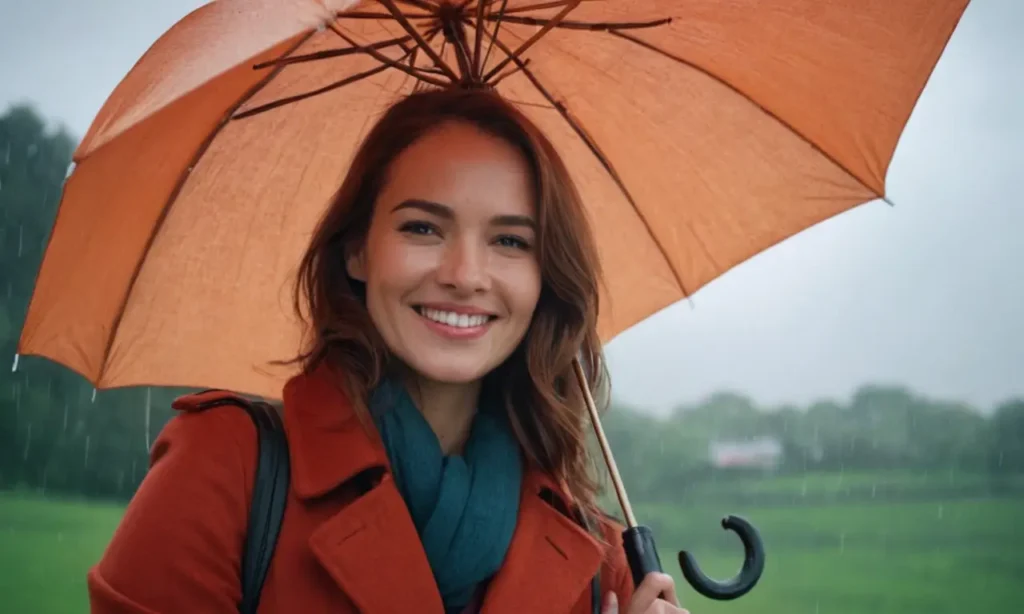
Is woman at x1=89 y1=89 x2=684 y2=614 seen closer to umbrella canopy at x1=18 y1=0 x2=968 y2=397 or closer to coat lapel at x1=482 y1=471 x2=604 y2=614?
coat lapel at x1=482 y1=471 x2=604 y2=614

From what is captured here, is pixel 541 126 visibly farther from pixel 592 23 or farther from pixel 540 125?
pixel 592 23

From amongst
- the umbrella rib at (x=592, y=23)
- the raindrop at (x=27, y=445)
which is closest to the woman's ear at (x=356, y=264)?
the umbrella rib at (x=592, y=23)

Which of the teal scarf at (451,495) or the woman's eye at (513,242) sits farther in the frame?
the woman's eye at (513,242)

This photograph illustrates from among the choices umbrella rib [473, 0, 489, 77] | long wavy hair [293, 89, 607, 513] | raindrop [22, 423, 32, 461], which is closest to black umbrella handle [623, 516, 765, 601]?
long wavy hair [293, 89, 607, 513]

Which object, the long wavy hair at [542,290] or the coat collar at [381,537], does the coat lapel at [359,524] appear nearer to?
the coat collar at [381,537]

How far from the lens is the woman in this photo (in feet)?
4.00

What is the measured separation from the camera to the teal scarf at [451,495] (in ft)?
4.37

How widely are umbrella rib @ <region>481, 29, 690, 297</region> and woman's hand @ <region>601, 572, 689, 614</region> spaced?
26.3 inches

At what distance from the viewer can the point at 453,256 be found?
142cm

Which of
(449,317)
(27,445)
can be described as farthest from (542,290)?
(27,445)

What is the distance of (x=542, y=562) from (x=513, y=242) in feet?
1.58

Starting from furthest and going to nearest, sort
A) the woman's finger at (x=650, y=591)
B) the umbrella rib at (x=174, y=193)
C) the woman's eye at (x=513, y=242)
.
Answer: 1. the umbrella rib at (x=174, y=193)
2. the woman's eye at (x=513, y=242)
3. the woman's finger at (x=650, y=591)

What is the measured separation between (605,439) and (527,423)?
13cm

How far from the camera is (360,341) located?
147 cm
